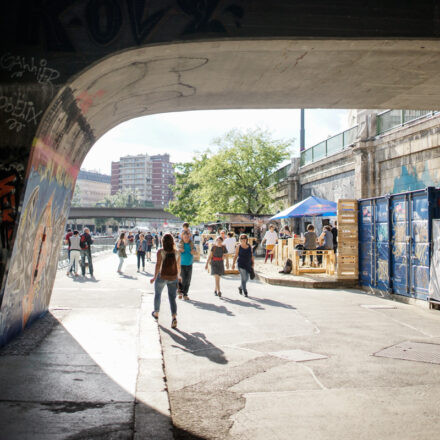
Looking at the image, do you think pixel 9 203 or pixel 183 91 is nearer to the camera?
pixel 9 203

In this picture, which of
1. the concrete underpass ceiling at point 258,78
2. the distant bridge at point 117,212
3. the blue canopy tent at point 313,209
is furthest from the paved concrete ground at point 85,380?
the distant bridge at point 117,212

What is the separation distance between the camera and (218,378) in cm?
535

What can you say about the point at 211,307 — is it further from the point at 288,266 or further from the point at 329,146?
the point at 329,146

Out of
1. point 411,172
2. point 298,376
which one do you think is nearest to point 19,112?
point 298,376

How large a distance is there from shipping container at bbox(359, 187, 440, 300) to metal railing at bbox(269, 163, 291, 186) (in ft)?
63.7

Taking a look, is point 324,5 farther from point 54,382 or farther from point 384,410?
point 54,382

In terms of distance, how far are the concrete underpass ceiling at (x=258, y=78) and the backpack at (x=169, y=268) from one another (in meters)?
2.44

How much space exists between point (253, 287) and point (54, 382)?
9.90m

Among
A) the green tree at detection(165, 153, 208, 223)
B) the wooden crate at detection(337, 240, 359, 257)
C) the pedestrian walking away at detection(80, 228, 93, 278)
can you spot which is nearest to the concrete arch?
the wooden crate at detection(337, 240, 359, 257)

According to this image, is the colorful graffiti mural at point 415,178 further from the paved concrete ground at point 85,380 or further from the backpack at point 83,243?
the backpack at point 83,243

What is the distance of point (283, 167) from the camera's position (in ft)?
112

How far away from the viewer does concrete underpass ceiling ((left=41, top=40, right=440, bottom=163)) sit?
202 inches

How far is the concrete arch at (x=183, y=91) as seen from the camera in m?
5.18

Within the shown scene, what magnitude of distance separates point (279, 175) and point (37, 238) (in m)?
29.4
